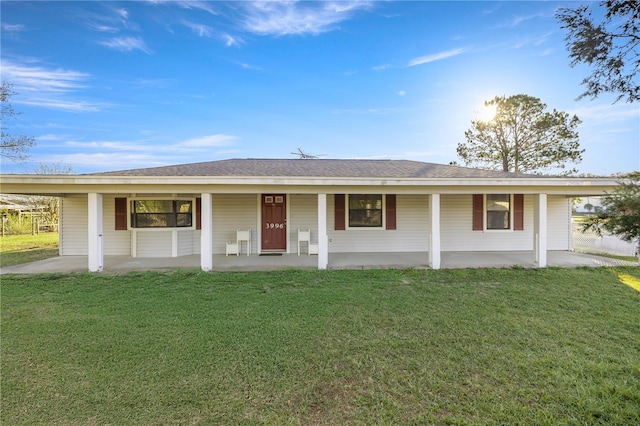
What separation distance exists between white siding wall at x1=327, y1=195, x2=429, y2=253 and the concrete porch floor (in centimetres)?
42

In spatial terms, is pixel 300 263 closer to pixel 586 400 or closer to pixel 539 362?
pixel 539 362

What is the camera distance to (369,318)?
4109 mm

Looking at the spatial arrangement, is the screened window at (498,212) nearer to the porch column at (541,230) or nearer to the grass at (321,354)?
the porch column at (541,230)

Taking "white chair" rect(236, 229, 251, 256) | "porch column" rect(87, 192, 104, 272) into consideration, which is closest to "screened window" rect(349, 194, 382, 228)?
"white chair" rect(236, 229, 251, 256)

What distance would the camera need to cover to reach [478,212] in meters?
9.31

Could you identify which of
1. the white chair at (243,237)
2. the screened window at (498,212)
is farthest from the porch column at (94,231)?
the screened window at (498,212)

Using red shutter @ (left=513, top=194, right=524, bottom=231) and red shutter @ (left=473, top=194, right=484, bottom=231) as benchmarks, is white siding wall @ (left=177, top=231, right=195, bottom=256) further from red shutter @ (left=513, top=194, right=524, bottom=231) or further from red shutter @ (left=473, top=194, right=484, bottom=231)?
red shutter @ (left=513, top=194, right=524, bottom=231)

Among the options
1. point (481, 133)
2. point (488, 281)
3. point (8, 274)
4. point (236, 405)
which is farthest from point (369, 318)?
point (481, 133)

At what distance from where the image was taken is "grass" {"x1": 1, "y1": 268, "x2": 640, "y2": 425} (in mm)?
2244

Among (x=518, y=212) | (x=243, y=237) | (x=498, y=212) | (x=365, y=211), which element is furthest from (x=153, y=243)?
(x=518, y=212)

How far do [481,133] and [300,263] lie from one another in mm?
19043

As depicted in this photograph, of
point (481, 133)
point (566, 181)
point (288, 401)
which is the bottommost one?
point (288, 401)

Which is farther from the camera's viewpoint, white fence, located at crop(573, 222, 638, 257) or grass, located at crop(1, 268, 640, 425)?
white fence, located at crop(573, 222, 638, 257)

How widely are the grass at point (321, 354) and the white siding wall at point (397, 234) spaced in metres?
3.68
